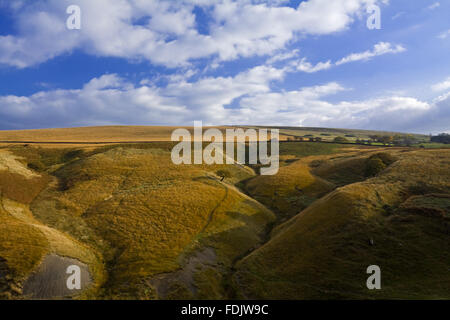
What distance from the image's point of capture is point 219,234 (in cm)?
4041

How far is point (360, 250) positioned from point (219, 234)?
20869 mm

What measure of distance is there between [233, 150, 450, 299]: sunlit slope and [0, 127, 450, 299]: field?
5.8 inches

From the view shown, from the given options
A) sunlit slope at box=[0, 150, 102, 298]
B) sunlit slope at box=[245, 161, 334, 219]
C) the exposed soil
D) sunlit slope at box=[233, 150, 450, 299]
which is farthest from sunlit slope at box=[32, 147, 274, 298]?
sunlit slope at box=[233, 150, 450, 299]

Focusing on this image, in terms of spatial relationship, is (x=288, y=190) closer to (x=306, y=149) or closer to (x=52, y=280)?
(x=52, y=280)

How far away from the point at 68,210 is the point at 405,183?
62.7m

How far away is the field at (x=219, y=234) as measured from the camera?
25.9m

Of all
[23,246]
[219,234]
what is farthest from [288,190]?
[23,246]

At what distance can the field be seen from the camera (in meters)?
25.9

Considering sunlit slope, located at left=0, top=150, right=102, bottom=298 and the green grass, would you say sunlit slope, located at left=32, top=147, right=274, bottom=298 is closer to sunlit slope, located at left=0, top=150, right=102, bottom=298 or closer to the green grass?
sunlit slope, located at left=0, top=150, right=102, bottom=298

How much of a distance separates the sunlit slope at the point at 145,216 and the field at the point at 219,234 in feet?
0.73

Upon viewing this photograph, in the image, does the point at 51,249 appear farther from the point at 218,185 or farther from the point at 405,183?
the point at 405,183

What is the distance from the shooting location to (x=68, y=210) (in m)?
44.2

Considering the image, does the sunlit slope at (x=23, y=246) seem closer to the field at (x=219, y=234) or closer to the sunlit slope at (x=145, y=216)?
the field at (x=219, y=234)
